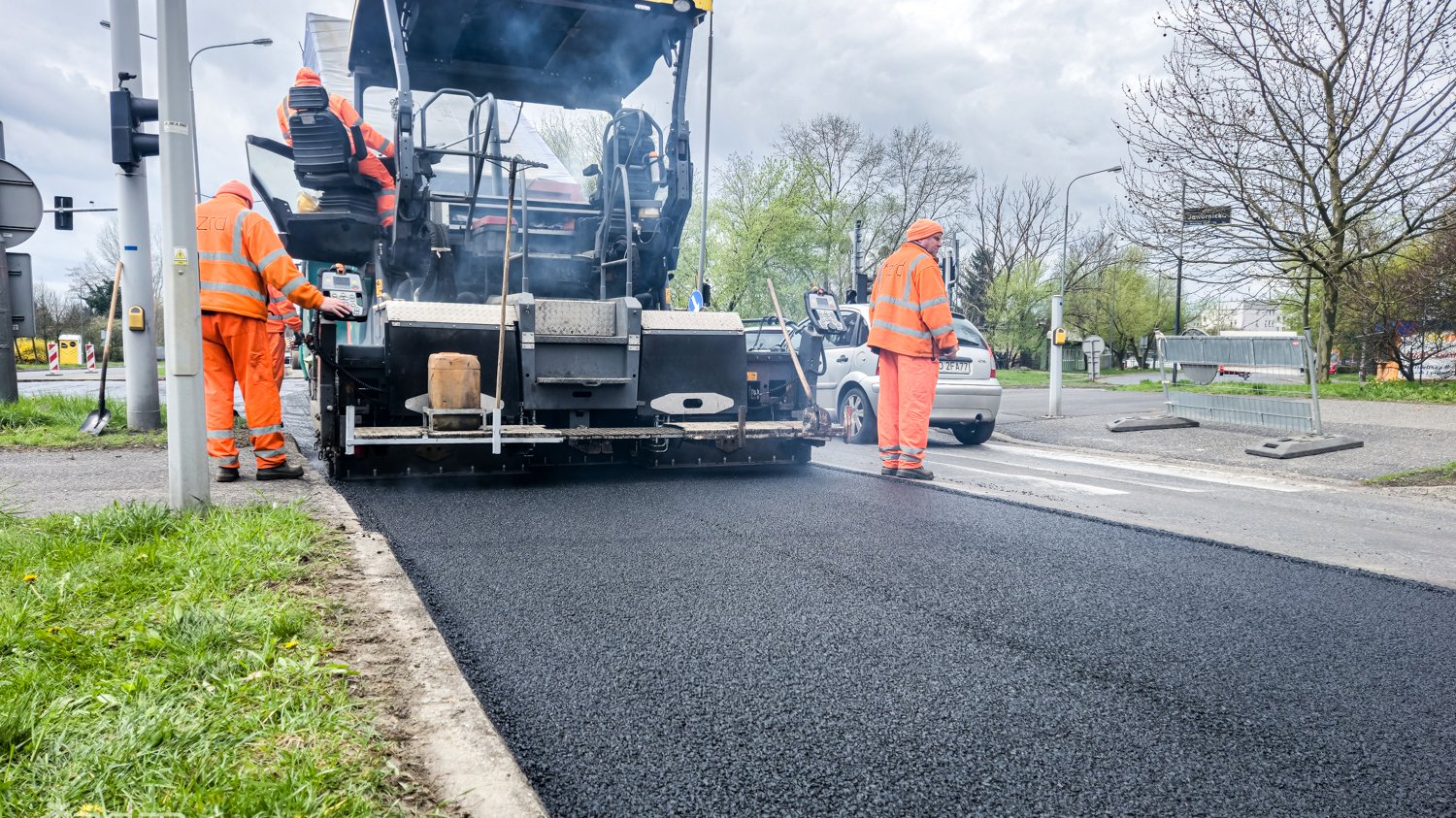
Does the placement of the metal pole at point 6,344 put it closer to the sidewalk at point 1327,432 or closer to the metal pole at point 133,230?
the metal pole at point 133,230

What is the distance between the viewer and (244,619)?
2.73m

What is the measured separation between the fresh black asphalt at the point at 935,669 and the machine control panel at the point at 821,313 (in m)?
2.49

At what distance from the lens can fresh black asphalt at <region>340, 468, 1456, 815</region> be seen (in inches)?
81.4

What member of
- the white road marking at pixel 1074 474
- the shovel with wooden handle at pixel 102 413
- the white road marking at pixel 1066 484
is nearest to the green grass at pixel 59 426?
the shovel with wooden handle at pixel 102 413

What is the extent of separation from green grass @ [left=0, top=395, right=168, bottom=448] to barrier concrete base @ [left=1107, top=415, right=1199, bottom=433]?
35.1 feet

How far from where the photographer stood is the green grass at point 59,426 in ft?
26.1

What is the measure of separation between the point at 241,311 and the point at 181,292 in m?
1.57

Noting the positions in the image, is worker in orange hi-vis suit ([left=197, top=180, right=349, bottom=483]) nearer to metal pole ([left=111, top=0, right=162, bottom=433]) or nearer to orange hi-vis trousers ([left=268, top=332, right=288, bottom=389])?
orange hi-vis trousers ([left=268, top=332, right=288, bottom=389])

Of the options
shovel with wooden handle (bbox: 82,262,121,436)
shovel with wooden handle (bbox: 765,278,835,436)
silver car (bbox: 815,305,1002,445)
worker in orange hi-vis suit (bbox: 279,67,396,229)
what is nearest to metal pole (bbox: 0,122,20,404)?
shovel with wooden handle (bbox: 82,262,121,436)

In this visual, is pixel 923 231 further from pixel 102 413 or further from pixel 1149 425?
pixel 102 413

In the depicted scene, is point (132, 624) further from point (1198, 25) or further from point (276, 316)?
point (1198, 25)

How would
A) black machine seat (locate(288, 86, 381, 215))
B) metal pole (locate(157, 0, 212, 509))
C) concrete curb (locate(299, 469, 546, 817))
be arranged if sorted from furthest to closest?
black machine seat (locate(288, 86, 381, 215))
metal pole (locate(157, 0, 212, 509))
concrete curb (locate(299, 469, 546, 817))

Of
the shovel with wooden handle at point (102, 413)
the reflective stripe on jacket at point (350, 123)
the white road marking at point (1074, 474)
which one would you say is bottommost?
the white road marking at point (1074, 474)

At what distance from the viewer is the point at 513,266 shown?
6.79 m
